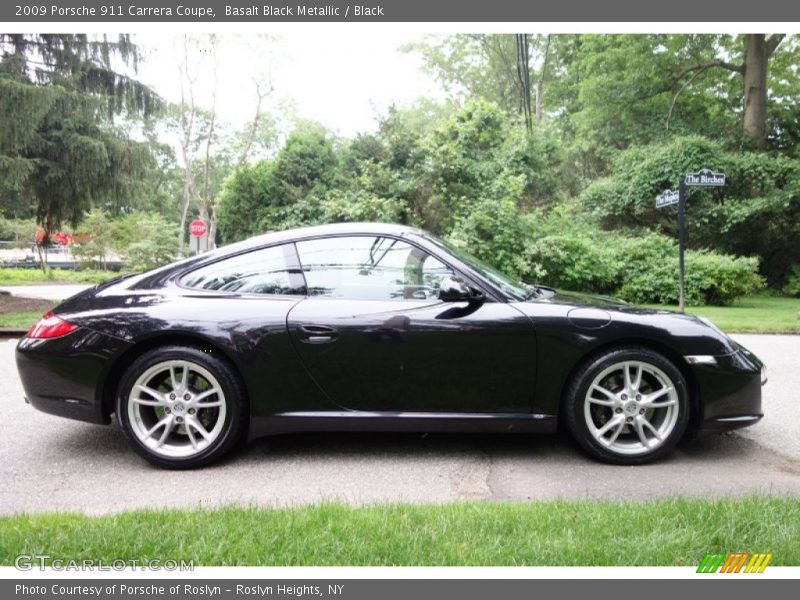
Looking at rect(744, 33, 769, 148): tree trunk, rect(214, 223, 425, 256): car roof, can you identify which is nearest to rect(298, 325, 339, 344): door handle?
rect(214, 223, 425, 256): car roof

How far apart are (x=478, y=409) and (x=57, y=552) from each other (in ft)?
7.04

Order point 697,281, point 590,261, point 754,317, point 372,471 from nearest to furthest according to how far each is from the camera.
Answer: point 372,471 → point 754,317 → point 697,281 → point 590,261

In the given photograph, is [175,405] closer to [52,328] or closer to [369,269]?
[52,328]

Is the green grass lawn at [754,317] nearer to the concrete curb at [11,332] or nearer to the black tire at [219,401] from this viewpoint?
the black tire at [219,401]

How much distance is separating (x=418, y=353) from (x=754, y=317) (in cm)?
1078

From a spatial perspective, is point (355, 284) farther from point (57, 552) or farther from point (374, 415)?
point (57, 552)

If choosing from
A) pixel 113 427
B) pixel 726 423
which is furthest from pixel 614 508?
pixel 113 427

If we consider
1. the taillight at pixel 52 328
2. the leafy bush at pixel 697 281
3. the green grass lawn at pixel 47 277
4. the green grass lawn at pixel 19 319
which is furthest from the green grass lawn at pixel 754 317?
the green grass lawn at pixel 47 277

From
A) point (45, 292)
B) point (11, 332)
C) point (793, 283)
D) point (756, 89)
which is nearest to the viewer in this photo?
point (11, 332)

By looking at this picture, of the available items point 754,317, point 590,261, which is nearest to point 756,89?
point 590,261

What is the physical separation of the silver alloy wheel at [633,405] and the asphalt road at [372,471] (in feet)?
0.54

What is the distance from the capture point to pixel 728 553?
2332mm

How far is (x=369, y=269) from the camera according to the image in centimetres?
371

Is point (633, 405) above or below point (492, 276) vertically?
below
